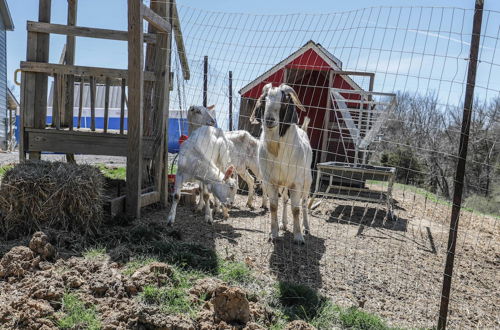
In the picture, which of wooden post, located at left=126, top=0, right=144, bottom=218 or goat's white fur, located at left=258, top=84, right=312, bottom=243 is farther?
wooden post, located at left=126, top=0, right=144, bottom=218

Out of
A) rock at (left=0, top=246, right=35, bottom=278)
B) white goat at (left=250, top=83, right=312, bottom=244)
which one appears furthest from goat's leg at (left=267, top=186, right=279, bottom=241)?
rock at (left=0, top=246, right=35, bottom=278)

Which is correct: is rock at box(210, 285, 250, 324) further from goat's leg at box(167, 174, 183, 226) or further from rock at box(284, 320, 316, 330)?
goat's leg at box(167, 174, 183, 226)

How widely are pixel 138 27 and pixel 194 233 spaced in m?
2.82

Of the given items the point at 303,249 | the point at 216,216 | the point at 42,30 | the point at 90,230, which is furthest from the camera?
the point at 216,216

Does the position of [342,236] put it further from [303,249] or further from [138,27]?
[138,27]

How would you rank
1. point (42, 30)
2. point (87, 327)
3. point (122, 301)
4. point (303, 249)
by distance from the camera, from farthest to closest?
point (42, 30) < point (303, 249) < point (122, 301) < point (87, 327)

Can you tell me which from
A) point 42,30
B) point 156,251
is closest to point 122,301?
point 156,251

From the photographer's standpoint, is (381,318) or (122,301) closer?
(122,301)

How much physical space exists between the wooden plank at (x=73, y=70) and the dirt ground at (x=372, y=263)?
223 centimetres

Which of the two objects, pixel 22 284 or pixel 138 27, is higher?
pixel 138 27

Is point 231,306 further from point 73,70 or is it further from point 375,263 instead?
point 73,70

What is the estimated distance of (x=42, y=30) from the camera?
655cm

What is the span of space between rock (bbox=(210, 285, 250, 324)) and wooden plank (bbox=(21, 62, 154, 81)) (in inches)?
178

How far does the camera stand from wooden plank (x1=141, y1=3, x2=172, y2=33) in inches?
232
